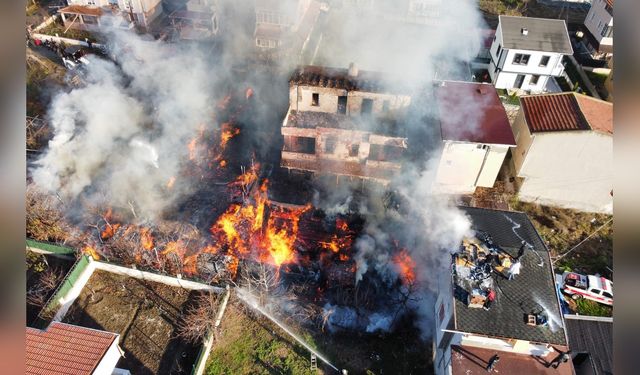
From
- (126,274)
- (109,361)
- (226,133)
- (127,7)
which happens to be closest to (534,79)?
(226,133)

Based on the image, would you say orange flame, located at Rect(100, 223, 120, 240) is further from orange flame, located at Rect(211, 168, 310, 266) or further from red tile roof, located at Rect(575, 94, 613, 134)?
red tile roof, located at Rect(575, 94, 613, 134)

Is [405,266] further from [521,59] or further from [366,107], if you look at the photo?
[521,59]

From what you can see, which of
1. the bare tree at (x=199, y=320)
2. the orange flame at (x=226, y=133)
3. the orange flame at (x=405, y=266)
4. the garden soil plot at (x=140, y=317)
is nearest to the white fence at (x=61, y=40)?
the orange flame at (x=226, y=133)

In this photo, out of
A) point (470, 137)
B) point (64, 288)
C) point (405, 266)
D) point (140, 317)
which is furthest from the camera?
point (470, 137)

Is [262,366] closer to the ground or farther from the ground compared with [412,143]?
closer to the ground

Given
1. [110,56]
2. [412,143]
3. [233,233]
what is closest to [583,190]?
[412,143]

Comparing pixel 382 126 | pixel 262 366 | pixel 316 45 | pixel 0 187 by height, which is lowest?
pixel 262 366

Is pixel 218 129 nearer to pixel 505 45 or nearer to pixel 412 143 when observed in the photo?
pixel 412 143
